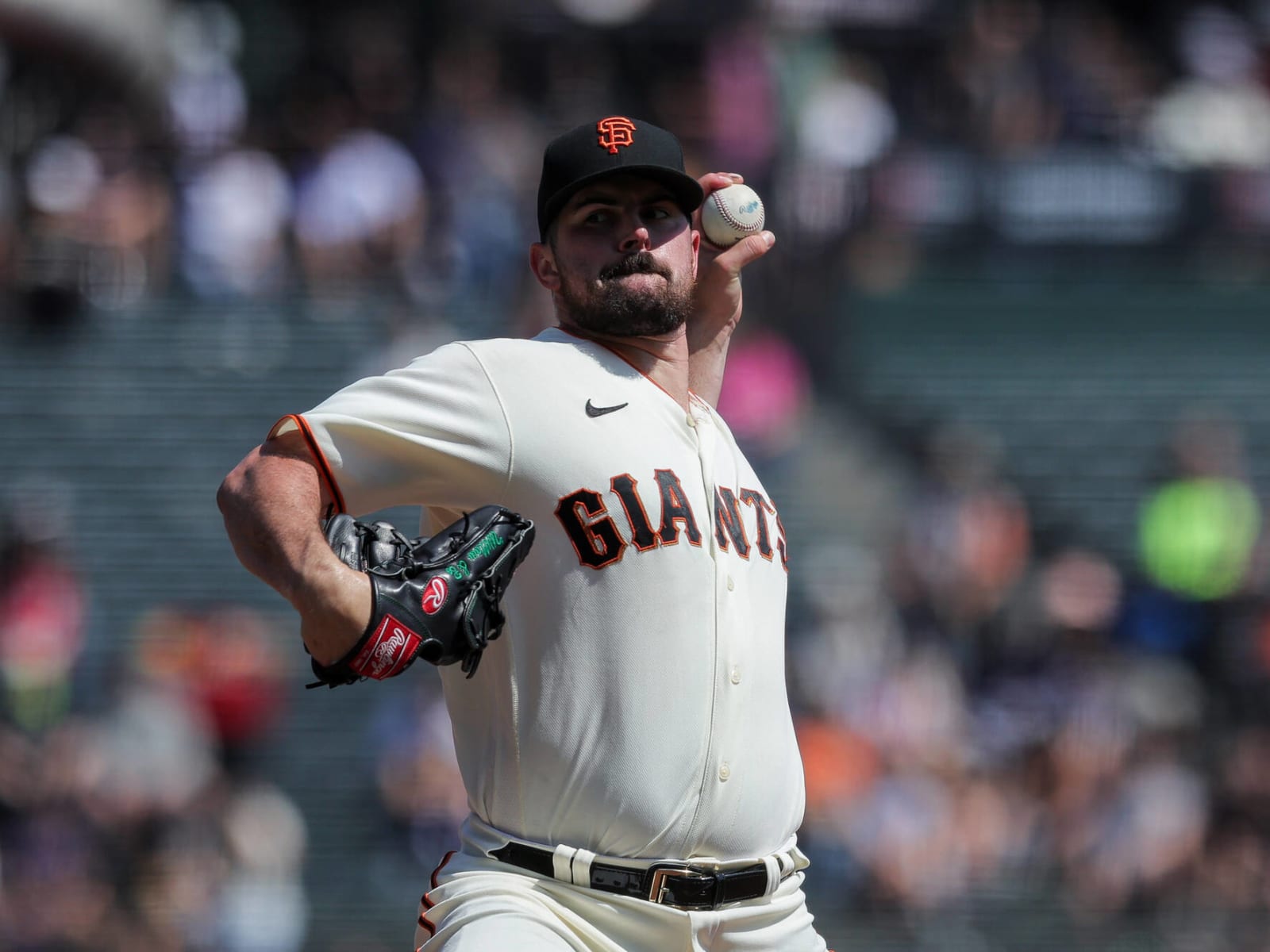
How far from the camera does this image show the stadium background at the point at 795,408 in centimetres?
898

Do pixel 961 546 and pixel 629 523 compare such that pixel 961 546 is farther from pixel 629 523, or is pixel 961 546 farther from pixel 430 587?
pixel 430 587

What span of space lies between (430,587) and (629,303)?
900 mm

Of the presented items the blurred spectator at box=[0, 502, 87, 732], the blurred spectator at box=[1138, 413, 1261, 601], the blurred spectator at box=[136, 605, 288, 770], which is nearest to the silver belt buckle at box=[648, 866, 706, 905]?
the blurred spectator at box=[136, 605, 288, 770]

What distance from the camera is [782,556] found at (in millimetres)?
3777

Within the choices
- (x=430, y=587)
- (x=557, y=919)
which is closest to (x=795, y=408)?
(x=557, y=919)

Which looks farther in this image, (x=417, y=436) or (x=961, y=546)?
(x=961, y=546)

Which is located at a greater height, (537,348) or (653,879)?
(537,348)

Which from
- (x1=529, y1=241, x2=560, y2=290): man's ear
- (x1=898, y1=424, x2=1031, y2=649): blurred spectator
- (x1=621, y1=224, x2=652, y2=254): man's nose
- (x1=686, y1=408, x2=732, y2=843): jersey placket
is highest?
(x1=621, y1=224, x2=652, y2=254): man's nose

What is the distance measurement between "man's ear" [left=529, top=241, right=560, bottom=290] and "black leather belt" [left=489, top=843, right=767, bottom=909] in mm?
1206

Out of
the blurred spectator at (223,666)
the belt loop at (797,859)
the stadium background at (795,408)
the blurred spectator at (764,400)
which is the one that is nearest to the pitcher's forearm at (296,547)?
the belt loop at (797,859)

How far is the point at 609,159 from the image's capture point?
11.6ft

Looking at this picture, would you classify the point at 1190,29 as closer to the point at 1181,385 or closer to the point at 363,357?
the point at 1181,385

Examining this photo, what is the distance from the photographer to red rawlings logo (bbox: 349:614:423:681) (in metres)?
2.88

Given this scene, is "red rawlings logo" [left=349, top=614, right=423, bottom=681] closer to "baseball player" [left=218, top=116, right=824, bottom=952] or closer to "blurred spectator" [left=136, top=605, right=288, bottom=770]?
"baseball player" [left=218, top=116, right=824, bottom=952]
